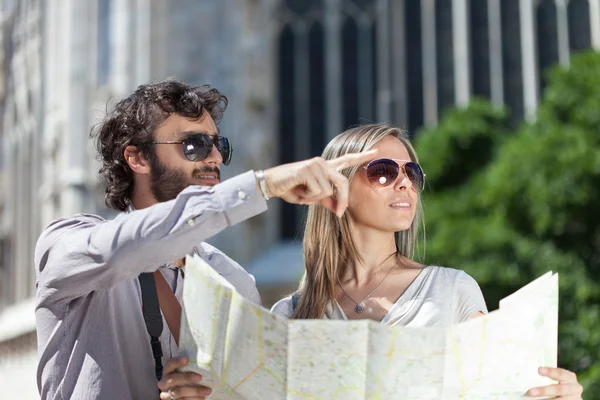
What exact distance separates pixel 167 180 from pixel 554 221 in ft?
40.5

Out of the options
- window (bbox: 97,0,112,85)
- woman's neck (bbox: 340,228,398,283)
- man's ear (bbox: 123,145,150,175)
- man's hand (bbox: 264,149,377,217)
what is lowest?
woman's neck (bbox: 340,228,398,283)

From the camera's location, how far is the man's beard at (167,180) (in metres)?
2.68

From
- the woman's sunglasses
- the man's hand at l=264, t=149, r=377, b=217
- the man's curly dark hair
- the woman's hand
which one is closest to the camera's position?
the man's hand at l=264, t=149, r=377, b=217

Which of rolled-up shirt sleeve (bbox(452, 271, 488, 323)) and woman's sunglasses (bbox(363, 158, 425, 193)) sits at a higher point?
woman's sunglasses (bbox(363, 158, 425, 193))

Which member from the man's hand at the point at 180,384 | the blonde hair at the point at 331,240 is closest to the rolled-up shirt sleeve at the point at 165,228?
the man's hand at the point at 180,384

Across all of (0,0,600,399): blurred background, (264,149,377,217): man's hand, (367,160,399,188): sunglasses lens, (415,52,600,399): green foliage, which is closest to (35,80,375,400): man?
(264,149,377,217): man's hand

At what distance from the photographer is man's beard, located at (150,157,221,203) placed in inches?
106

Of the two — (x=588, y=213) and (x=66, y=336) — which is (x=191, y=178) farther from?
(x=588, y=213)

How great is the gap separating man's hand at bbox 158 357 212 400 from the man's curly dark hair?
609 mm

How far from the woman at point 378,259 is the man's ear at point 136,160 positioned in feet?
1.41

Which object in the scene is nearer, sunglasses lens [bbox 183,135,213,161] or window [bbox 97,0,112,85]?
sunglasses lens [bbox 183,135,213,161]

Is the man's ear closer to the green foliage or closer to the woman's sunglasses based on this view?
the woman's sunglasses

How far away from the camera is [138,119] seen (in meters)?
2.77

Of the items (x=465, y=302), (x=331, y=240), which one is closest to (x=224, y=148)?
(x=331, y=240)
